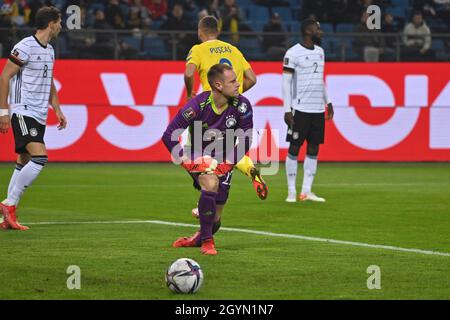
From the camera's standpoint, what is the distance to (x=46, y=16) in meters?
11.7

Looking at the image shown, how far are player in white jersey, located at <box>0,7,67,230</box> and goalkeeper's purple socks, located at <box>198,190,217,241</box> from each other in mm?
2725

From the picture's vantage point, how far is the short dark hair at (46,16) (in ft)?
38.3

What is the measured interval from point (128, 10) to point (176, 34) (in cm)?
212

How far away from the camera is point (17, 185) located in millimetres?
11797

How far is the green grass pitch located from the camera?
788 cm

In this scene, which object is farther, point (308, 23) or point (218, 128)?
point (308, 23)

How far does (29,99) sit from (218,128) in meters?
2.82

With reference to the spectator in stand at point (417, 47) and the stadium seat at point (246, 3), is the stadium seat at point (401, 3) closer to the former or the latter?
the spectator in stand at point (417, 47)

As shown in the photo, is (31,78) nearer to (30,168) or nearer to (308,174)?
(30,168)

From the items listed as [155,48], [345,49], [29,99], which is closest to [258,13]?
[345,49]

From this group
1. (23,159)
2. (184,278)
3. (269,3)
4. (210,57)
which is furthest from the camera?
(269,3)

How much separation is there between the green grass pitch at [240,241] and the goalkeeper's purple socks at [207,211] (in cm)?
26

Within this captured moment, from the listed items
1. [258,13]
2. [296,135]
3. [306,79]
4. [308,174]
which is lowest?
[308,174]
